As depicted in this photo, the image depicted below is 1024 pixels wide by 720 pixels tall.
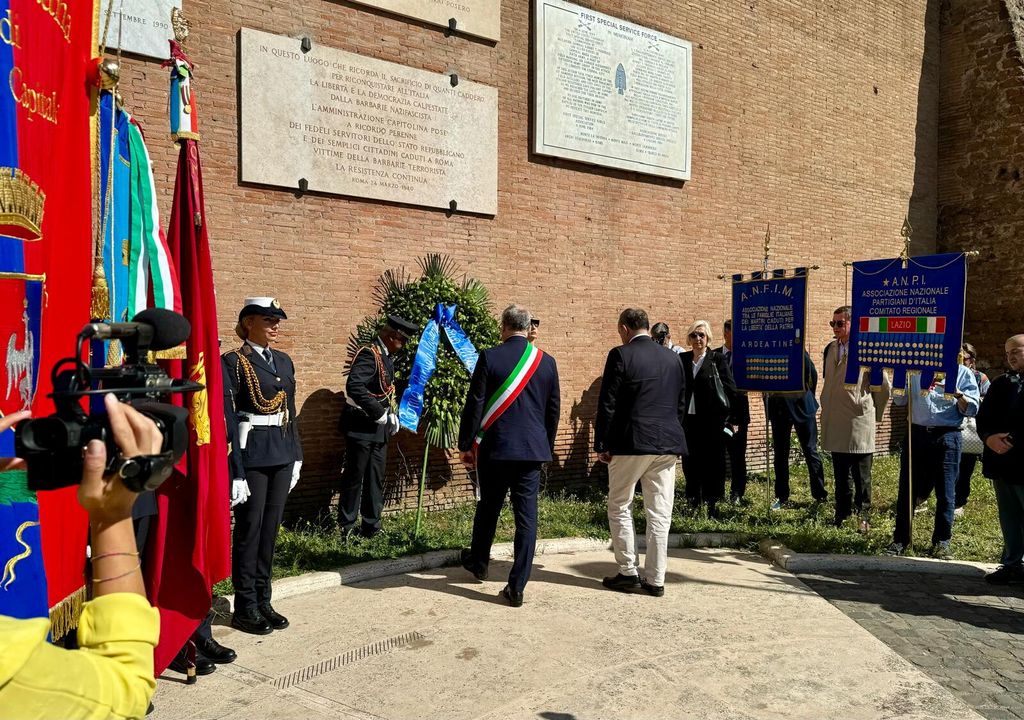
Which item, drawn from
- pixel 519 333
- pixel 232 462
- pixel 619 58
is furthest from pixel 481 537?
pixel 619 58

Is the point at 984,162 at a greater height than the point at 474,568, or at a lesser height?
greater

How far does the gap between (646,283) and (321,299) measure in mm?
4470

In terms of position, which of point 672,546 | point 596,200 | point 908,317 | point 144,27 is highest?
point 144,27

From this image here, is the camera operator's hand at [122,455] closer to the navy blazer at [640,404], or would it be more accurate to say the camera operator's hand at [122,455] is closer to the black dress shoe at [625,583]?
the navy blazer at [640,404]

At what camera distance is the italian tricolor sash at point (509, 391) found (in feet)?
18.1

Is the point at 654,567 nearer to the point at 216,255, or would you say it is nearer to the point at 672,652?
the point at 672,652

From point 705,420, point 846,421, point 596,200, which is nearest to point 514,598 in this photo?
point 705,420

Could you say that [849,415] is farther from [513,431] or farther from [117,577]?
[117,577]

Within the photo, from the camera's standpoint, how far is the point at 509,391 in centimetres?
554

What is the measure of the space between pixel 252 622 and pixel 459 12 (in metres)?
6.65

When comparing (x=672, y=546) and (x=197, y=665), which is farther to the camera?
(x=672, y=546)

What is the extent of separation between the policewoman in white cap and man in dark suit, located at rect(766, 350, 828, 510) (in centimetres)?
574

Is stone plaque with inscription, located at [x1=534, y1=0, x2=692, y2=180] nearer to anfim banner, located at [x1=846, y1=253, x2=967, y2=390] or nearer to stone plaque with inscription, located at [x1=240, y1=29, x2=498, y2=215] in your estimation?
stone plaque with inscription, located at [x1=240, y1=29, x2=498, y2=215]

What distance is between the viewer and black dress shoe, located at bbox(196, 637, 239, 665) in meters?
4.39
